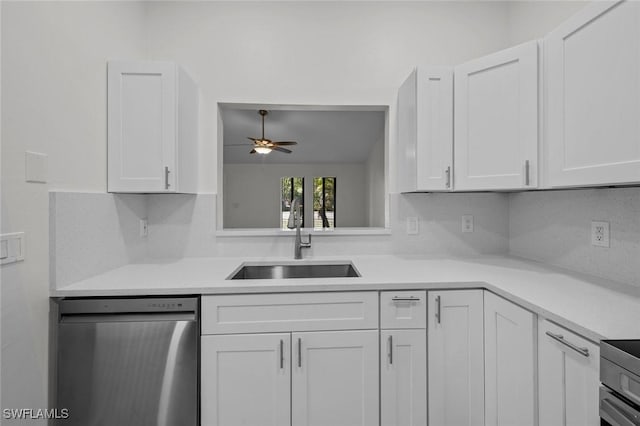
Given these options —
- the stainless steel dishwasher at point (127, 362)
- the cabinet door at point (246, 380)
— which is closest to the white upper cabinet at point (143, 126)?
the stainless steel dishwasher at point (127, 362)

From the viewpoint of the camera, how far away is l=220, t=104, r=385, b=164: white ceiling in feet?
17.3

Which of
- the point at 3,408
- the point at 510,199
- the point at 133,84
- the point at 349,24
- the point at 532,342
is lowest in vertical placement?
the point at 3,408

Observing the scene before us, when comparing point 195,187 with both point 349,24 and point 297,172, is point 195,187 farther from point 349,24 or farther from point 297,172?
point 297,172

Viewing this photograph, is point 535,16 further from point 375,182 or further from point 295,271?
point 375,182

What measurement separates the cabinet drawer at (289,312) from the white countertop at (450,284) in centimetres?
4

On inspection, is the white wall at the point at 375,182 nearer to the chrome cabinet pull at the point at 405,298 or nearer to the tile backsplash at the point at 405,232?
the tile backsplash at the point at 405,232

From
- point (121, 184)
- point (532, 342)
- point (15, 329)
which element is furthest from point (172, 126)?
point (532, 342)

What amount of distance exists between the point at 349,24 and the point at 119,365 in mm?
2313

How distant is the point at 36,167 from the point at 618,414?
196 centimetres

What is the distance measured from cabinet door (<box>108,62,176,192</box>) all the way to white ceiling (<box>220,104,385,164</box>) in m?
2.86

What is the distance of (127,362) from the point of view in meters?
1.27

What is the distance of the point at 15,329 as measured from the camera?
3.56 feet

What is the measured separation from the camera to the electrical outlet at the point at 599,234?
139cm

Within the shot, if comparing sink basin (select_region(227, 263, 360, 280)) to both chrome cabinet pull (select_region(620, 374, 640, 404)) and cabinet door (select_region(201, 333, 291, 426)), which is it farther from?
chrome cabinet pull (select_region(620, 374, 640, 404))
